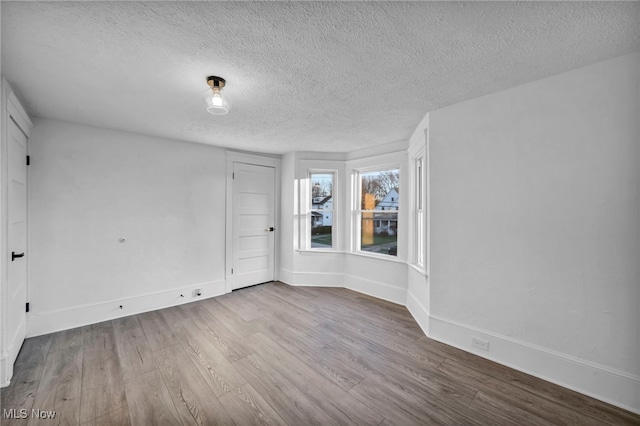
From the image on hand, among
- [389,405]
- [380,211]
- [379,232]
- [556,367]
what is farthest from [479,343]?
[380,211]

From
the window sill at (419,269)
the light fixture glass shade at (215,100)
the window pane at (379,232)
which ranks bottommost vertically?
the window sill at (419,269)

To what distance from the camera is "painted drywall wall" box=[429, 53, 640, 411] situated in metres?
1.75

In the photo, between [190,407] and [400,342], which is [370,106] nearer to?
[400,342]

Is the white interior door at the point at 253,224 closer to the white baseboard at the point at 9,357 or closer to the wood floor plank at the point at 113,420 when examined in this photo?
the white baseboard at the point at 9,357

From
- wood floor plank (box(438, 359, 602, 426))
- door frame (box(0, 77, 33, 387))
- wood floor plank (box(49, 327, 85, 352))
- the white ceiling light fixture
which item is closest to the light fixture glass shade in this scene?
the white ceiling light fixture

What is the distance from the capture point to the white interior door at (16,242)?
2092 mm

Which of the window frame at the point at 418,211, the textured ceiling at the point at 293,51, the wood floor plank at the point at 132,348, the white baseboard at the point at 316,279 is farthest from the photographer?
the white baseboard at the point at 316,279

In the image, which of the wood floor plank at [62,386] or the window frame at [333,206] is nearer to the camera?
the wood floor plank at [62,386]

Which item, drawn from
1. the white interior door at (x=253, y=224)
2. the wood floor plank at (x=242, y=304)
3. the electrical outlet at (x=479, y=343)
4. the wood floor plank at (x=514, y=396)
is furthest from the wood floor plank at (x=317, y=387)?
the white interior door at (x=253, y=224)

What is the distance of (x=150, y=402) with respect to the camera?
180 centimetres

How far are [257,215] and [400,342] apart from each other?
307 cm

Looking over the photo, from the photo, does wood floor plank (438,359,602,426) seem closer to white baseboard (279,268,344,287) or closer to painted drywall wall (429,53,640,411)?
painted drywall wall (429,53,640,411)

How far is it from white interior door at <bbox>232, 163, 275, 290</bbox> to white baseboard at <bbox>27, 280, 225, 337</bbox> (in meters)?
0.56
